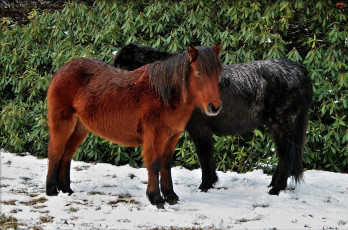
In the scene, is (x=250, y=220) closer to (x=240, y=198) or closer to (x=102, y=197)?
(x=240, y=198)

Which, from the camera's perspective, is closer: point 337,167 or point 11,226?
point 11,226

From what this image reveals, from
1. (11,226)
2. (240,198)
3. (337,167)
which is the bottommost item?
(11,226)

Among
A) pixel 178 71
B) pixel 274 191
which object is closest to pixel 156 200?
pixel 178 71

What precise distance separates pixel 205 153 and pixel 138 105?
130 centimetres

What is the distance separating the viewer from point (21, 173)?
22.1ft

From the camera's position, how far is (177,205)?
5297 millimetres

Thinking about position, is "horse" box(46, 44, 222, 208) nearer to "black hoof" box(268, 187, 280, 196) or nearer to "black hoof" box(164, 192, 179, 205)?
"black hoof" box(164, 192, 179, 205)

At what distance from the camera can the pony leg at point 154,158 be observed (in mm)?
5078

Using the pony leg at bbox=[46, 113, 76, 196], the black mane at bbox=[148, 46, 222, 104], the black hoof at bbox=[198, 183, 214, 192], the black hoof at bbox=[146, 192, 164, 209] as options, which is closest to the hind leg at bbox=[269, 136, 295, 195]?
the black hoof at bbox=[198, 183, 214, 192]

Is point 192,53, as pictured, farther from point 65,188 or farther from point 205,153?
point 65,188

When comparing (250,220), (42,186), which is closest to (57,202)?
(42,186)

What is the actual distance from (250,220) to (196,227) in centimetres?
61

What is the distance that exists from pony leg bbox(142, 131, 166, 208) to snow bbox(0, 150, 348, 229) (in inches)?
4.8

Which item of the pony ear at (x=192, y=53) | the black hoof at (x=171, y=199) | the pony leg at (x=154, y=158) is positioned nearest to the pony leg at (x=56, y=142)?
the pony leg at (x=154, y=158)
